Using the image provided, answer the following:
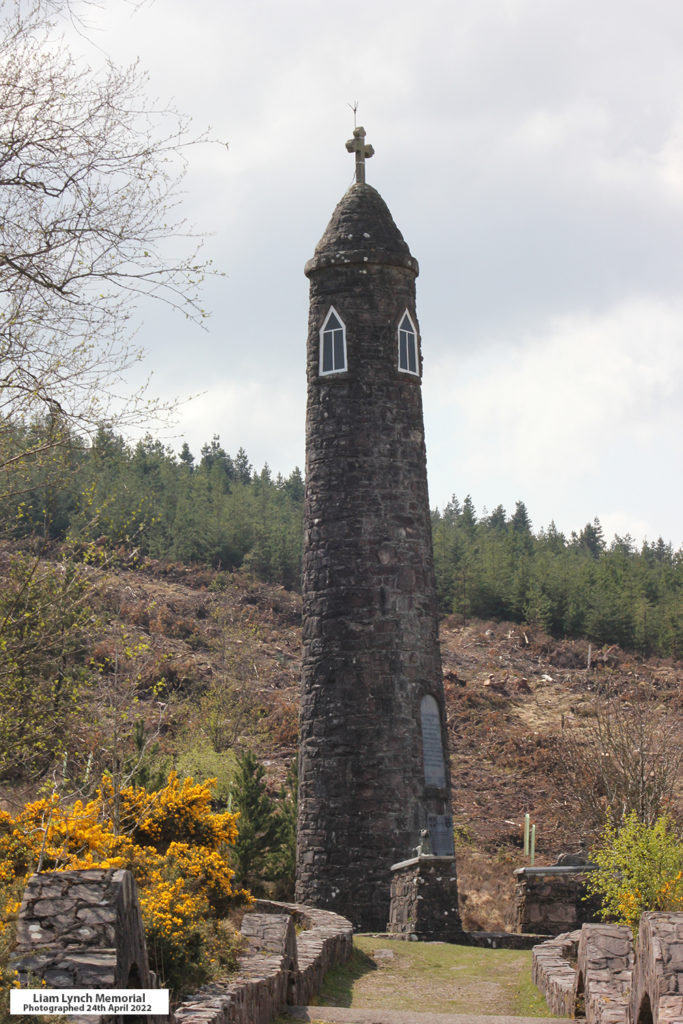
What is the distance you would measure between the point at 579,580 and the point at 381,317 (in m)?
39.6

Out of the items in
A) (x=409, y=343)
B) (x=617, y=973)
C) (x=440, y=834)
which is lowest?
(x=617, y=973)

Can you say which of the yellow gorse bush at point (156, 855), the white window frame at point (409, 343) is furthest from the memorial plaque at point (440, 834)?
the white window frame at point (409, 343)

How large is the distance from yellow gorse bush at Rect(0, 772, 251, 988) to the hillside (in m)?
5.50

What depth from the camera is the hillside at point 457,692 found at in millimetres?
32312

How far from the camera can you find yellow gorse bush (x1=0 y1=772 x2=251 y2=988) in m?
9.95

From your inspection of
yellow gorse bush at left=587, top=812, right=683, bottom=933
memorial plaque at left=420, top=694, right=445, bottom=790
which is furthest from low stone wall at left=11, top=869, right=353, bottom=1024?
memorial plaque at left=420, top=694, right=445, bottom=790

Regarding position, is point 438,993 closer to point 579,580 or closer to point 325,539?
point 325,539

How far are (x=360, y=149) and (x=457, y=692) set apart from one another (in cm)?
2541

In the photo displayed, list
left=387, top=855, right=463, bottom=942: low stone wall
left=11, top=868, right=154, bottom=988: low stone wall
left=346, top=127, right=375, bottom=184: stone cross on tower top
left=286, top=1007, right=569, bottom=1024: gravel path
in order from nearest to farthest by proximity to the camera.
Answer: left=11, top=868, right=154, bottom=988: low stone wall, left=286, top=1007, right=569, bottom=1024: gravel path, left=387, top=855, right=463, bottom=942: low stone wall, left=346, top=127, right=375, bottom=184: stone cross on tower top

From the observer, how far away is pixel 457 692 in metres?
44.7

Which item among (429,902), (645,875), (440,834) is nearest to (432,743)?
(440,834)

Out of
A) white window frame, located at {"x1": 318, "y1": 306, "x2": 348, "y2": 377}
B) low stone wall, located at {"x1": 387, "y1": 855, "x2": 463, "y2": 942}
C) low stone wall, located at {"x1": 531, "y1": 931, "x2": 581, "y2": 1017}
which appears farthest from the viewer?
white window frame, located at {"x1": 318, "y1": 306, "x2": 348, "y2": 377}

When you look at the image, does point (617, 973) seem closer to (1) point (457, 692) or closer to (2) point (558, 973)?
(2) point (558, 973)

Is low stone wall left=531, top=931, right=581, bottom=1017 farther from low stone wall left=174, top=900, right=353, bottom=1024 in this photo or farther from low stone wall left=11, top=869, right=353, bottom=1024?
low stone wall left=11, top=869, right=353, bottom=1024
